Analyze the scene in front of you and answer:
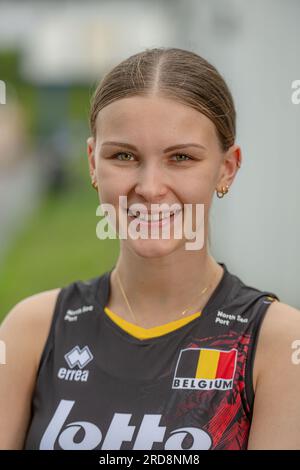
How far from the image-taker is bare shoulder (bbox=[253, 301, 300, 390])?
6.61 ft

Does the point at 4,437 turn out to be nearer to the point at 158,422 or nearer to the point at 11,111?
the point at 158,422

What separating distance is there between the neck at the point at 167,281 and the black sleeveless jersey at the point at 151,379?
53 mm

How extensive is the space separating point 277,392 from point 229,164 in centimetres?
67

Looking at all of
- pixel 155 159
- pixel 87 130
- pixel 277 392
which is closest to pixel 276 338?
pixel 277 392

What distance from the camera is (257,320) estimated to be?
210 centimetres

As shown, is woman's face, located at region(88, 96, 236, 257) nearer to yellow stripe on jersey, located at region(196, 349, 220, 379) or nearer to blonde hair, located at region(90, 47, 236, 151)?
blonde hair, located at region(90, 47, 236, 151)

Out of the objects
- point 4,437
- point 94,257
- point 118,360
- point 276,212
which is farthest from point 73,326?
point 94,257

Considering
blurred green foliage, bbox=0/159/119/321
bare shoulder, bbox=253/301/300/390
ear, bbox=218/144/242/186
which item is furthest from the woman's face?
blurred green foliage, bbox=0/159/119/321

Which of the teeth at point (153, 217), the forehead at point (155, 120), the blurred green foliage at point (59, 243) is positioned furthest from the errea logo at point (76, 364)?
the blurred green foliage at point (59, 243)

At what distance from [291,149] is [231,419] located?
4.64 meters

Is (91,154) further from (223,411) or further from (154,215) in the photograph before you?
(223,411)

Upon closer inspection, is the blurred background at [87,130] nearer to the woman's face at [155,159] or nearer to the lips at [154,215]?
the woman's face at [155,159]

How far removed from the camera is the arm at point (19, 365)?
2.18 meters

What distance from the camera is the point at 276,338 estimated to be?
2.04 meters
